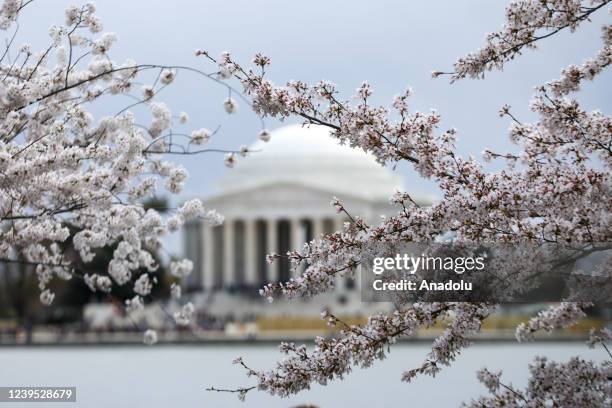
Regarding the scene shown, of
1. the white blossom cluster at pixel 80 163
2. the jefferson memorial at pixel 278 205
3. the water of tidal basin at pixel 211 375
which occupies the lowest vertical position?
the water of tidal basin at pixel 211 375

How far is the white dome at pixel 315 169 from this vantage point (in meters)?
154

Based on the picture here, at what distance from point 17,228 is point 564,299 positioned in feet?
28.3

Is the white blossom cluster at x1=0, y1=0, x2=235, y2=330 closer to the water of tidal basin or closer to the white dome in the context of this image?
the water of tidal basin

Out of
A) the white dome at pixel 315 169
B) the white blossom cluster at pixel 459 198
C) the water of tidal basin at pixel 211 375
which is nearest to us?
the white blossom cluster at pixel 459 198

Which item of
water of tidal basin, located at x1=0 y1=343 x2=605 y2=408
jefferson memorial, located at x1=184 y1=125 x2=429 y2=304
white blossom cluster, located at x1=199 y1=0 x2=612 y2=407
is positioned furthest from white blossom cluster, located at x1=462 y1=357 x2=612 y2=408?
jefferson memorial, located at x1=184 y1=125 x2=429 y2=304

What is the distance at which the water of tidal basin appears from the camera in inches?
1877

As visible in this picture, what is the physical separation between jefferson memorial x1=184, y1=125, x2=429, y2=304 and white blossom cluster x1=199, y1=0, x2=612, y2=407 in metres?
114

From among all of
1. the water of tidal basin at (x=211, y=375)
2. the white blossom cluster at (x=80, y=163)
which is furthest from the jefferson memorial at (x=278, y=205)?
the white blossom cluster at (x=80, y=163)

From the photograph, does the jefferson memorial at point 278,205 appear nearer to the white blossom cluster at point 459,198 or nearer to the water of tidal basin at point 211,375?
the water of tidal basin at point 211,375

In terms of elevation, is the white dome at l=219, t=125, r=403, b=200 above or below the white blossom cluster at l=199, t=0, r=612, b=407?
above

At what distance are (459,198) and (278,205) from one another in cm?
12996

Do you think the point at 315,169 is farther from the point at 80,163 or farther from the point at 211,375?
the point at 80,163

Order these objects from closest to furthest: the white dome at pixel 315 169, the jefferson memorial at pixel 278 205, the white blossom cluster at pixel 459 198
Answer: the white blossom cluster at pixel 459 198 → the jefferson memorial at pixel 278 205 → the white dome at pixel 315 169

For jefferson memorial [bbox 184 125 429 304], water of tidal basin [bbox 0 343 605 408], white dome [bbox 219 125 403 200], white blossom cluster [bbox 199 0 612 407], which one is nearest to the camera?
white blossom cluster [bbox 199 0 612 407]
